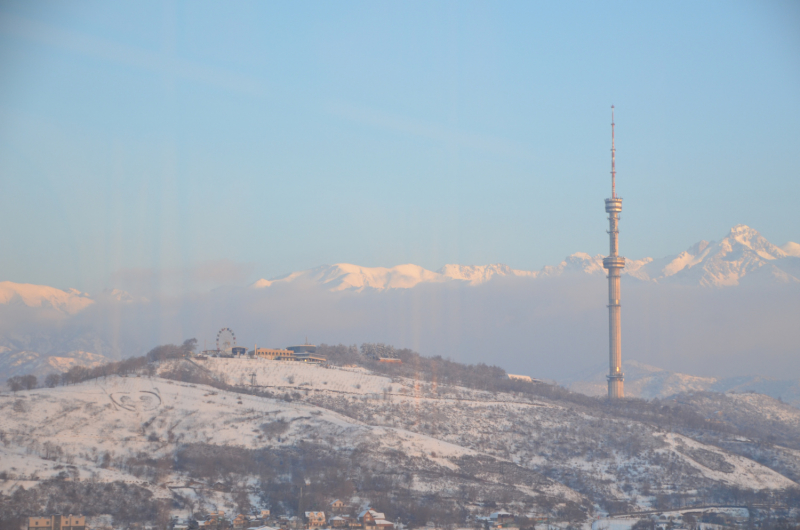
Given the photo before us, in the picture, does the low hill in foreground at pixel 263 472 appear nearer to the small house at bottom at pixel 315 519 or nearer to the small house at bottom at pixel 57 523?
the small house at bottom at pixel 57 523

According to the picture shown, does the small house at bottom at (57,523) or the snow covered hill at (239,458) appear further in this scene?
the snow covered hill at (239,458)

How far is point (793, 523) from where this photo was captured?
161125 mm

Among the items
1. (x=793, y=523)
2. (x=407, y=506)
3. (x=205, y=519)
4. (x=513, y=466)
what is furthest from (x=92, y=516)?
(x=793, y=523)

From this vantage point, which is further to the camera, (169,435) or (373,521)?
(169,435)

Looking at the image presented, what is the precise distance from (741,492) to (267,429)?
319 ft

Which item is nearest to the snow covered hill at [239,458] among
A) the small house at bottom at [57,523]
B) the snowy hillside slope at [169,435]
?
the snowy hillside slope at [169,435]

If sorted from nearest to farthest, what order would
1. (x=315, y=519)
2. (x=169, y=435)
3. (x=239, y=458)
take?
(x=315, y=519)
(x=239, y=458)
(x=169, y=435)

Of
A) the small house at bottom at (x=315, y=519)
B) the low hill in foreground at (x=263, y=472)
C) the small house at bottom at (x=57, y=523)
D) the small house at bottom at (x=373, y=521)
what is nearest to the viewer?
the small house at bottom at (x=57, y=523)

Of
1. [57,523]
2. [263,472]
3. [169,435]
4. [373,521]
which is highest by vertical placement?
[169,435]

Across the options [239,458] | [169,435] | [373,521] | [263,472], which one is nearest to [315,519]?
[373,521]

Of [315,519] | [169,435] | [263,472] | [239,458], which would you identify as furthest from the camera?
[169,435]

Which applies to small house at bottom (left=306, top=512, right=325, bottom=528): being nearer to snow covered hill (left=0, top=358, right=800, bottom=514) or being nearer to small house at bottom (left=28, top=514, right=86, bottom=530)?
snow covered hill (left=0, top=358, right=800, bottom=514)

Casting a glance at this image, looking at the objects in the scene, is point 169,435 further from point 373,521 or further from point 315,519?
point 373,521

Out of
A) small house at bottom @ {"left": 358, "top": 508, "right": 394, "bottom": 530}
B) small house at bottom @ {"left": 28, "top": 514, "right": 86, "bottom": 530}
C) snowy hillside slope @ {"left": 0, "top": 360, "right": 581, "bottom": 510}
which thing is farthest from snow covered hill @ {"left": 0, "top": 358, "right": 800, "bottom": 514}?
small house at bottom @ {"left": 28, "top": 514, "right": 86, "bottom": 530}
